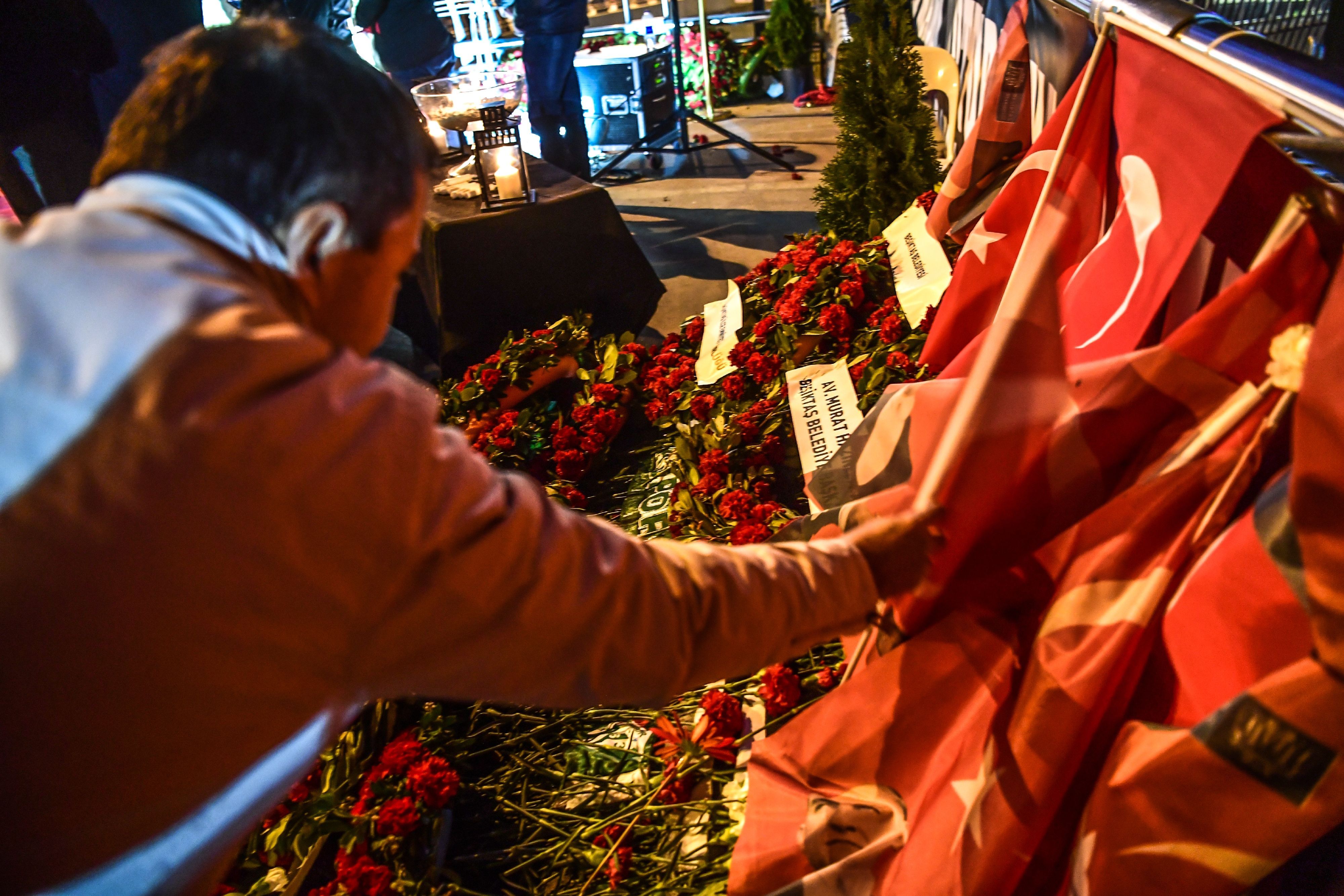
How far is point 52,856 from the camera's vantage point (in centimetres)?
62

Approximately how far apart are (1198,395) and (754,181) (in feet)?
17.0

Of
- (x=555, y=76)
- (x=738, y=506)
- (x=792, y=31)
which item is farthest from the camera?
(x=792, y=31)

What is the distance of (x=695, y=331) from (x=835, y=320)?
0.59 m

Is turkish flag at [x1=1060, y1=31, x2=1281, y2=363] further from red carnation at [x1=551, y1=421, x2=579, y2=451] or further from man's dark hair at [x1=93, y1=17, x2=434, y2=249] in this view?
red carnation at [x1=551, y1=421, x2=579, y2=451]

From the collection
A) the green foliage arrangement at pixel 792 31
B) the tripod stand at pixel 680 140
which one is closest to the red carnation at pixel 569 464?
the tripod stand at pixel 680 140

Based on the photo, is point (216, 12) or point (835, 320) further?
point (216, 12)

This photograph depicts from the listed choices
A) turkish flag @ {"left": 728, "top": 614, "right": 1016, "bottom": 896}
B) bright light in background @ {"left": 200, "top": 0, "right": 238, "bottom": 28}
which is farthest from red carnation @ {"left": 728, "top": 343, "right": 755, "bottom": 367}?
bright light in background @ {"left": 200, "top": 0, "right": 238, "bottom": 28}

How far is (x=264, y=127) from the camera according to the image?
0.62m

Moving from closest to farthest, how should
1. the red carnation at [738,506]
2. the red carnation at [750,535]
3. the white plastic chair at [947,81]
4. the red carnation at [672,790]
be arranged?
the red carnation at [672,790] → the red carnation at [750,535] → the red carnation at [738,506] → the white plastic chair at [947,81]

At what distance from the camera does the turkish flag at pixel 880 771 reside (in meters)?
0.84

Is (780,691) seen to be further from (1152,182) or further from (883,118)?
(883,118)

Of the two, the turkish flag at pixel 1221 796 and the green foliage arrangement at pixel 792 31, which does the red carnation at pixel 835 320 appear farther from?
the green foliage arrangement at pixel 792 31

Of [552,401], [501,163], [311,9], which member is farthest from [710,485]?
[311,9]

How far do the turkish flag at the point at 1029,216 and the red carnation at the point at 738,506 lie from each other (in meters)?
0.49
